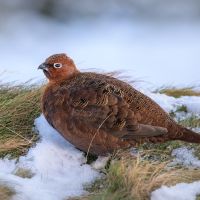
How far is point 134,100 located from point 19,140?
1.16m

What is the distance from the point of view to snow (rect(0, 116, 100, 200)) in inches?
191

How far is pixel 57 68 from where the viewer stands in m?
5.80

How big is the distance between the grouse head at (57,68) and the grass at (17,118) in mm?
631

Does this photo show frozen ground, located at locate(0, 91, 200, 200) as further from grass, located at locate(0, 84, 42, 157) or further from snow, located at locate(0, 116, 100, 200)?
grass, located at locate(0, 84, 42, 157)

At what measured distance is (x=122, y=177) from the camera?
15.8ft

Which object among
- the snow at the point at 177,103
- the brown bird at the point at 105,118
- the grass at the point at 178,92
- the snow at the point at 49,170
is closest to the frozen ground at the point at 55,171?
the snow at the point at 49,170

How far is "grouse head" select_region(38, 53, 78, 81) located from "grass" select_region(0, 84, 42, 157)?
0.63 m

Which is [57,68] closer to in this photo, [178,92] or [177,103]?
[177,103]

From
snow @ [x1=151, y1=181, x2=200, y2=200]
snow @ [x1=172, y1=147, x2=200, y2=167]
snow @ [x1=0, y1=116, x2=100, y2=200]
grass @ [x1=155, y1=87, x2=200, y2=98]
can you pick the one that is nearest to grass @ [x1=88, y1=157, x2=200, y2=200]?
snow @ [x1=151, y1=181, x2=200, y2=200]

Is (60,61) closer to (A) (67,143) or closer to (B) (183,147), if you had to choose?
(A) (67,143)

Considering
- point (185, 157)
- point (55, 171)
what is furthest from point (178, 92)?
point (55, 171)

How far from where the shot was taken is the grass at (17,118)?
18.9 feet

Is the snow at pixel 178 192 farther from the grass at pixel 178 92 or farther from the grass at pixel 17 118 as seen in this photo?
the grass at pixel 178 92

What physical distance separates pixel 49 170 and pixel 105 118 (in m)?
0.66
